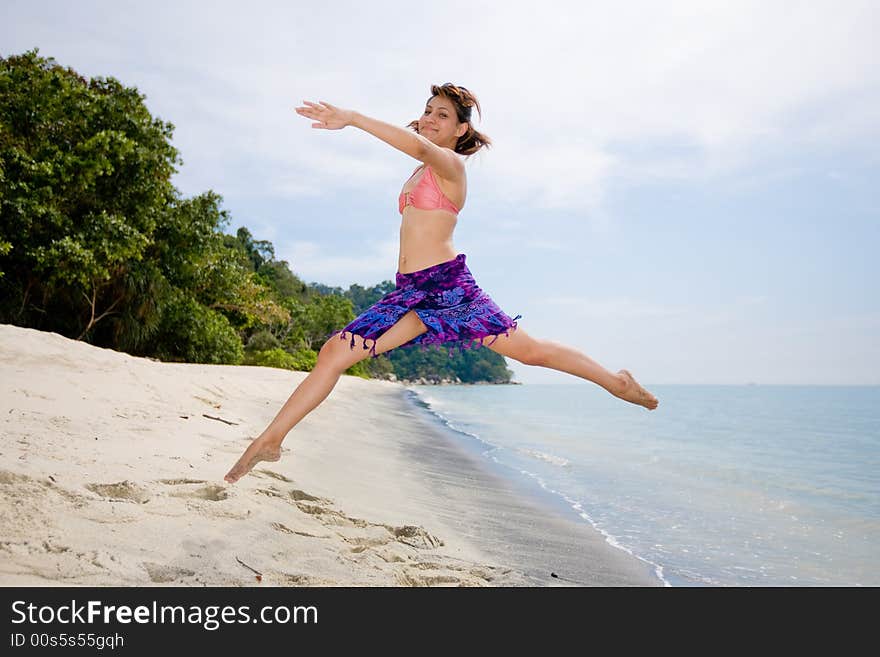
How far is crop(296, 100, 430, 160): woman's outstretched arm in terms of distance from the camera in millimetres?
2379

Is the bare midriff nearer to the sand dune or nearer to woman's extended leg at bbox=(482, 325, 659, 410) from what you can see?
woman's extended leg at bbox=(482, 325, 659, 410)

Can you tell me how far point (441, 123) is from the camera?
286 cm

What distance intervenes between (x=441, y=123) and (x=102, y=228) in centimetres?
1236

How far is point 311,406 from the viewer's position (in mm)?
2832

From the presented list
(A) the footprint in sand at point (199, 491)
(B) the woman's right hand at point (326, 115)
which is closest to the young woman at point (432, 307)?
(A) the footprint in sand at point (199, 491)

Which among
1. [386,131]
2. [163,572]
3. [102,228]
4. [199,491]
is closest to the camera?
[163,572]

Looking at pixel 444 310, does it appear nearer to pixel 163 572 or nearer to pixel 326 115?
pixel 326 115

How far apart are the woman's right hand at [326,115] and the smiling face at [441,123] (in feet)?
1.83

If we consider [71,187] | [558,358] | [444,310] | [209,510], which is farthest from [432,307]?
[71,187]

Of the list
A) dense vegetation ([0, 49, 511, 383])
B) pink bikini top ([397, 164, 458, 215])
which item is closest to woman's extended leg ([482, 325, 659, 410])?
pink bikini top ([397, 164, 458, 215])

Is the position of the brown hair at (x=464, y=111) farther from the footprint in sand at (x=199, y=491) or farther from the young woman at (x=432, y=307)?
the footprint in sand at (x=199, y=491)

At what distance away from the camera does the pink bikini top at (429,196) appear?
278 cm

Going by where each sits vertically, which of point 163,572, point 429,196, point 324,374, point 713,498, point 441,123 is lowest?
point 163,572
